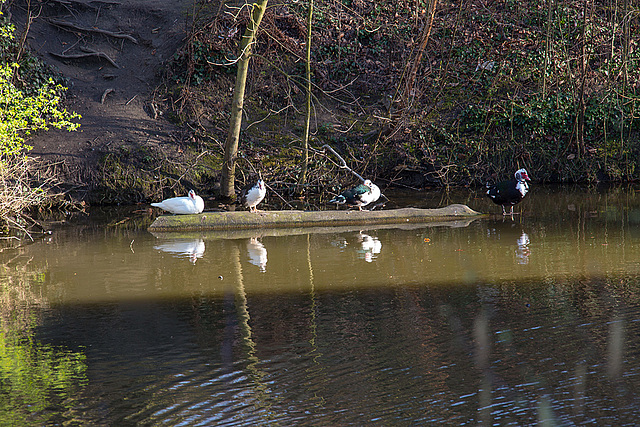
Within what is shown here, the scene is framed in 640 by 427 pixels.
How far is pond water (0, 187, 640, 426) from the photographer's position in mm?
4285

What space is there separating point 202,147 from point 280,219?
17.9ft

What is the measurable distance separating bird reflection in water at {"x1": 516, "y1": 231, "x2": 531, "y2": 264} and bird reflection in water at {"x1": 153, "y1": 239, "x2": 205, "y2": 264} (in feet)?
13.9

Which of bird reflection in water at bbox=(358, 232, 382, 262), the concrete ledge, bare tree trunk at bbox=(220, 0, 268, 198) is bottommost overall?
bird reflection in water at bbox=(358, 232, 382, 262)

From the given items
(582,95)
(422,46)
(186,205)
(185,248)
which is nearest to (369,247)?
(185,248)

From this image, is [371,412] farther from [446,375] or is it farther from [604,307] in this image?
[604,307]

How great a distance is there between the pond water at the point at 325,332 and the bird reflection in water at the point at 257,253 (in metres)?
0.05

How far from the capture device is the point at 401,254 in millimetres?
8922

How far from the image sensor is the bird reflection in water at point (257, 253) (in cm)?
839

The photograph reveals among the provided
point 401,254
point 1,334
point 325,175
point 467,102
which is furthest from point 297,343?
point 467,102

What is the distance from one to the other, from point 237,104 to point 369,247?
579cm

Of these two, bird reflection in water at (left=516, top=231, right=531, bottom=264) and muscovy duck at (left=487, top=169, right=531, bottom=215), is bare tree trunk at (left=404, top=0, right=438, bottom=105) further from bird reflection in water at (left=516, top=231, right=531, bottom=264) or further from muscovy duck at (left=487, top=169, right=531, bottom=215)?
bird reflection in water at (left=516, top=231, right=531, bottom=264)

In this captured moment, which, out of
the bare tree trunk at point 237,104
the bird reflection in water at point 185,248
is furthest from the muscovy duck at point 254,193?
the bare tree trunk at point 237,104

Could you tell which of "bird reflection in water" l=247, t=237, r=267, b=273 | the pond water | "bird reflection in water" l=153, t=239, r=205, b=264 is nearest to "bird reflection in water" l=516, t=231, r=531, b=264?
Answer: the pond water

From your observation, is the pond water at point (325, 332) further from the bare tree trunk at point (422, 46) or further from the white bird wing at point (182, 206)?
the bare tree trunk at point (422, 46)
